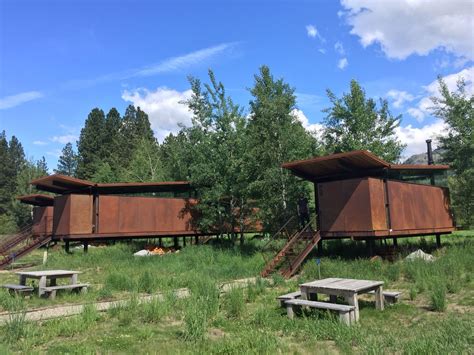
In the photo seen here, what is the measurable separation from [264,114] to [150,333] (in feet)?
52.4

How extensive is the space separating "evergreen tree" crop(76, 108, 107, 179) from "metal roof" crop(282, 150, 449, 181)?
2069 inches

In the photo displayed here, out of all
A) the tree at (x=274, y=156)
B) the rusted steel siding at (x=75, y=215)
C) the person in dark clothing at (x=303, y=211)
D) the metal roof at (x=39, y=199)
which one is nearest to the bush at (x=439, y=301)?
the person in dark clothing at (x=303, y=211)

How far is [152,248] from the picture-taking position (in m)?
25.2

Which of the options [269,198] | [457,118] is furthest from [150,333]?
[457,118]

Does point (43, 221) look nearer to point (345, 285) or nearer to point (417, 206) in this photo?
point (417, 206)

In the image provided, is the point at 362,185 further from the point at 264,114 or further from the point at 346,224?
the point at 264,114

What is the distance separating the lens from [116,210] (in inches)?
947

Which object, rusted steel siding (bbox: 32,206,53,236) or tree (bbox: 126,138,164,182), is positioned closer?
rusted steel siding (bbox: 32,206,53,236)

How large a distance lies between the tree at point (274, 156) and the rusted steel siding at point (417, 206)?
17.7 feet

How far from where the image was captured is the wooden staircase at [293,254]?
1509 centimetres

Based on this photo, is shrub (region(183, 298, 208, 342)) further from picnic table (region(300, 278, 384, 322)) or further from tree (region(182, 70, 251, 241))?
tree (region(182, 70, 251, 241))

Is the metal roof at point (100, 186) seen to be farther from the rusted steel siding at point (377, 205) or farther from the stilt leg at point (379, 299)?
the stilt leg at point (379, 299)

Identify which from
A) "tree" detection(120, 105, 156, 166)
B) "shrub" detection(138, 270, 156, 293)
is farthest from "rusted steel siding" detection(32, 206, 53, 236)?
"tree" detection(120, 105, 156, 166)

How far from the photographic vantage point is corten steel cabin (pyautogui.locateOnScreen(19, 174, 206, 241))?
23.0m
